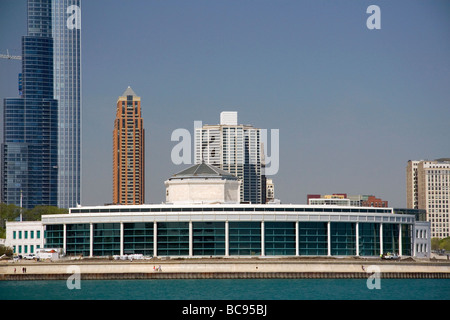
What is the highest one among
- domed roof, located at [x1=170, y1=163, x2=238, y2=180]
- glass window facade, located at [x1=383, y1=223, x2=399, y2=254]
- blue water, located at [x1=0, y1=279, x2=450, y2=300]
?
domed roof, located at [x1=170, y1=163, x2=238, y2=180]

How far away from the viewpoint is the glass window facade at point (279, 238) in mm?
122500

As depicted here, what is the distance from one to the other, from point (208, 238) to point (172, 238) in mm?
5710

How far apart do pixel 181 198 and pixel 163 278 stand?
3481 cm

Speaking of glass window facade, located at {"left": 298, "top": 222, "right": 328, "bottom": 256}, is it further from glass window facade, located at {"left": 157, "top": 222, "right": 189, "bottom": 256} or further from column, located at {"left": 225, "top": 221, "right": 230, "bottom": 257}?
glass window facade, located at {"left": 157, "top": 222, "right": 189, "bottom": 256}

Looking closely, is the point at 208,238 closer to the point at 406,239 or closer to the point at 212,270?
the point at 212,270

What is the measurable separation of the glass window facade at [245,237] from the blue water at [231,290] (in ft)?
73.8

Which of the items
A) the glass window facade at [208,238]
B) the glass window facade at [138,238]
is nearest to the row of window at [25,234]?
the glass window facade at [138,238]

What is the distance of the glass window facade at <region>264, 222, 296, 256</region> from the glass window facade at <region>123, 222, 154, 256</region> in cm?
1831

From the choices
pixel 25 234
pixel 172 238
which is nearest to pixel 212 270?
pixel 172 238

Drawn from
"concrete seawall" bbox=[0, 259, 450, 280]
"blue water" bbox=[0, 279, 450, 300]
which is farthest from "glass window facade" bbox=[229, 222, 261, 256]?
"blue water" bbox=[0, 279, 450, 300]

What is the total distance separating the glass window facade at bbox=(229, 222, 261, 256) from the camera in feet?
401
